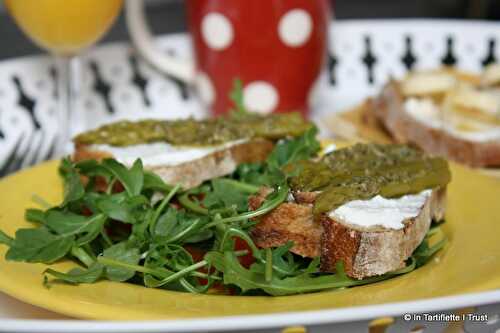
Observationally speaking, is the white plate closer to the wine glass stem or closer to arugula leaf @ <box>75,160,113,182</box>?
the wine glass stem

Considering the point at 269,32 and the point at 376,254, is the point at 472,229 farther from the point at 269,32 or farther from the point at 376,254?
the point at 269,32

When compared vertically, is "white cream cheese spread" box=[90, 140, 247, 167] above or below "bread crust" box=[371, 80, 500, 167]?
above

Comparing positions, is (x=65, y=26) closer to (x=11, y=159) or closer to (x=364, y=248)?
(x=11, y=159)

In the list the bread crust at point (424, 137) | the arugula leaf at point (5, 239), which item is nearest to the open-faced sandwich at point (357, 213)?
the arugula leaf at point (5, 239)

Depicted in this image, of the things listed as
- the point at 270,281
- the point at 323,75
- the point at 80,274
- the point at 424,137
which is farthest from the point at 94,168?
the point at 323,75

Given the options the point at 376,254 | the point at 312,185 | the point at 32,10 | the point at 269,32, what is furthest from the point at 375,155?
the point at 32,10

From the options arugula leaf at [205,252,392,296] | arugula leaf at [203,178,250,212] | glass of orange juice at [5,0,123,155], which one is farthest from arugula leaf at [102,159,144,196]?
glass of orange juice at [5,0,123,155]

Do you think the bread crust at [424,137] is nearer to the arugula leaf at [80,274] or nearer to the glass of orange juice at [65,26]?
the glass of orange juice at [65,26]
